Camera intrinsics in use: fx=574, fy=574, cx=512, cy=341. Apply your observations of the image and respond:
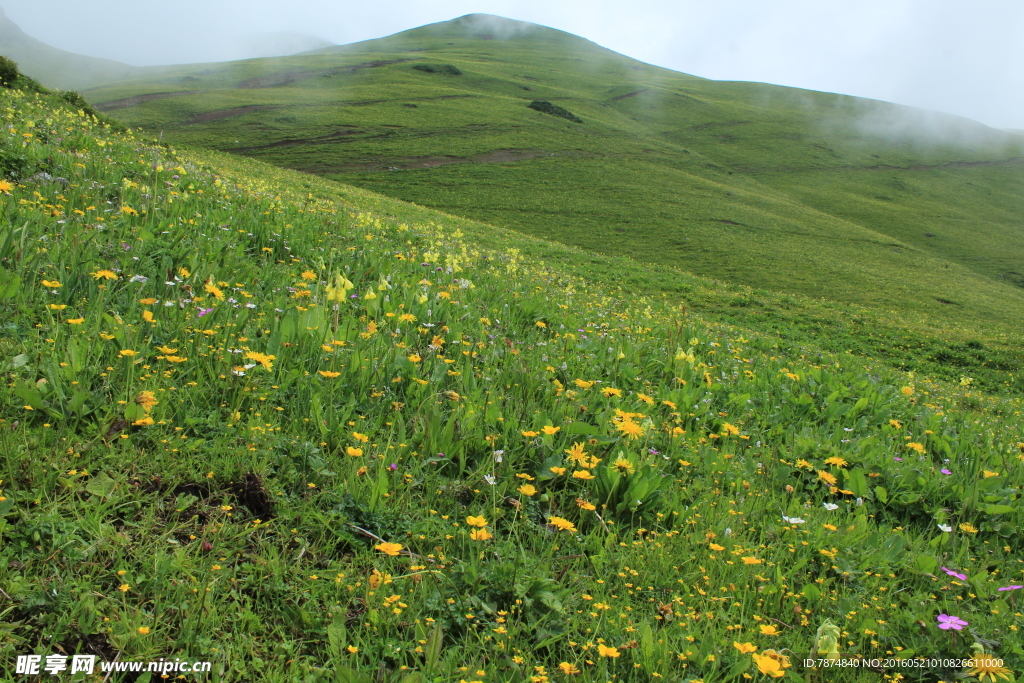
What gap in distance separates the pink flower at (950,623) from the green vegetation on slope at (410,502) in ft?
0.07

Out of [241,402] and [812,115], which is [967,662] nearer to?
[241,402]

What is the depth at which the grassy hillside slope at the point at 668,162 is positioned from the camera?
4297 centimetres

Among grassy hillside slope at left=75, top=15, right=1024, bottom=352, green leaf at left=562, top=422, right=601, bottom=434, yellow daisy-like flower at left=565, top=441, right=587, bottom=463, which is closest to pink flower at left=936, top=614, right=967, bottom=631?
yellow daisy-like flower at left=565, top=441, right=587, bottom=463

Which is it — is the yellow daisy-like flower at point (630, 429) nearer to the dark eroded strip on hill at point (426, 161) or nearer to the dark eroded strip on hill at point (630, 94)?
the dark eroded strip on hill at point (426, 161)

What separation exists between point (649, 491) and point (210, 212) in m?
6.45

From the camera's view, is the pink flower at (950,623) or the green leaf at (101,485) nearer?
the green leaf at (101,485)

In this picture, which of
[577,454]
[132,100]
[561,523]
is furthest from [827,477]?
[132,100]

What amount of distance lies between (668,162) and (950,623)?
76.5 metres

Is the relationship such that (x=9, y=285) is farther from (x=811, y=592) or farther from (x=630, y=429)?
(x=811, y=592)

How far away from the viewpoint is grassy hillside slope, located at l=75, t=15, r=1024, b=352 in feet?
141

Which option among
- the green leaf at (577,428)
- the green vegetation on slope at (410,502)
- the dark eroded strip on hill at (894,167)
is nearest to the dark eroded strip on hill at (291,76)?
the dark eroded strip on hill at (894,167)

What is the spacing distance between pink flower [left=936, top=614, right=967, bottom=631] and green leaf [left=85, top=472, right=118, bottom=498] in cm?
406

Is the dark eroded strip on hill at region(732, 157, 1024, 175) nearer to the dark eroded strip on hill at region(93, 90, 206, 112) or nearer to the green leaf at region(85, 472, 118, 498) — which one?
the dark eroded strip on hill at region(93, 90, 206, 112)

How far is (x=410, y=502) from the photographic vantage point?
3.18 metres
